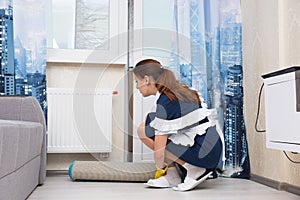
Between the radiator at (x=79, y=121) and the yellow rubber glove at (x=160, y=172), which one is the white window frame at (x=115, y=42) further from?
the yellow rubber glove at (x=160, y=172)

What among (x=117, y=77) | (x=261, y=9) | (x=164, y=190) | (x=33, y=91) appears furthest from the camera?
(x=117, y=77)

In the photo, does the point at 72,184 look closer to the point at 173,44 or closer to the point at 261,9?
the point at 173,44

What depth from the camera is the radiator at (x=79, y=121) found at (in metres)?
2.94

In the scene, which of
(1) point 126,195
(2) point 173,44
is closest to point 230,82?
(2) point 173,44

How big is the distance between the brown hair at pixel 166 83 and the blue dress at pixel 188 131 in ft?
0.11

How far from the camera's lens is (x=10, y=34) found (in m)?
2.81

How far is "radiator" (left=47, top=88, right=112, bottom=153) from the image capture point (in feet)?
9.63

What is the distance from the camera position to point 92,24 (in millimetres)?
3215

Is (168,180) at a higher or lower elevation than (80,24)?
lower

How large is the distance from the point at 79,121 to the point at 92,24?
0.77m

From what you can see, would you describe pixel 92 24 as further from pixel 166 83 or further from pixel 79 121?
pixel 166 83

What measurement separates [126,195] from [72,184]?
518 mm

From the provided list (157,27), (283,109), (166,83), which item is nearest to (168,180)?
(166,83)

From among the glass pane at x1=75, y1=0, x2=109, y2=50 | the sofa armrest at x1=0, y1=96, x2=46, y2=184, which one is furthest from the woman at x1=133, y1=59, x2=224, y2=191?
the glass pane at x1=75, y1=0, x2=109, y2=50
